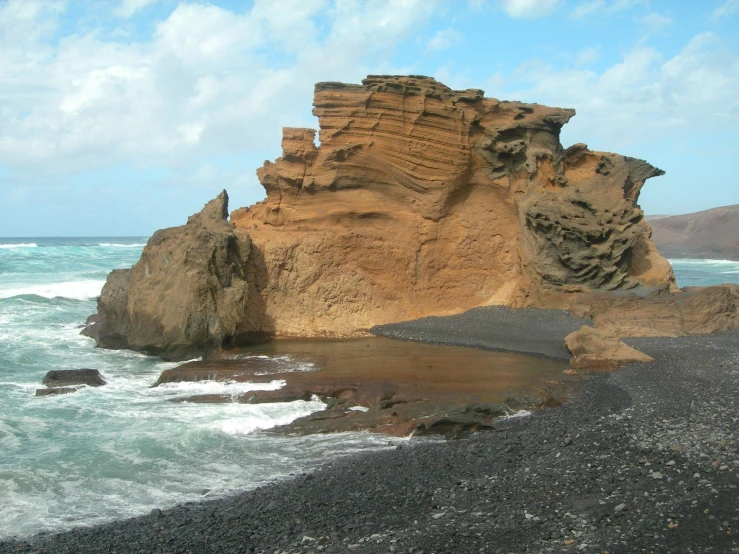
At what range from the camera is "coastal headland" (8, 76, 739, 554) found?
21.7ft

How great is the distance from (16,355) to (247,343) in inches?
195

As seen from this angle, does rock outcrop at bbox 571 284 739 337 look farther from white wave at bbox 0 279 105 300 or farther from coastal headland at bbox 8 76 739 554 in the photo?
white wave at bbox 0 279 105 300

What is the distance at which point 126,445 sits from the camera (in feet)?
31.0

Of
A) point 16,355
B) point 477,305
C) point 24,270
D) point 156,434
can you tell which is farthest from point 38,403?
point 24,270

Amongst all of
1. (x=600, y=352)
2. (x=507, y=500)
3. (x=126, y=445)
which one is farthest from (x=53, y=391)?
(x=600, y=352)

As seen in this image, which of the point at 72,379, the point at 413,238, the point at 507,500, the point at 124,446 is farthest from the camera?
the point at 413,238

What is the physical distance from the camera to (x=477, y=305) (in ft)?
60.5

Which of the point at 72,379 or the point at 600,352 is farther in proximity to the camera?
the point at 600,352

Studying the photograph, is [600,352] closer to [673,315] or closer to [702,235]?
[673,315]

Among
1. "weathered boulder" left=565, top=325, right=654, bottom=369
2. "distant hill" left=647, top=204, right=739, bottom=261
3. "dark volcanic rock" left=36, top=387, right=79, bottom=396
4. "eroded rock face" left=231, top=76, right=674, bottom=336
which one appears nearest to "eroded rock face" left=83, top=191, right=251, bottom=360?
"eroded rock face" left=231, top=76, right=674, bottom=336

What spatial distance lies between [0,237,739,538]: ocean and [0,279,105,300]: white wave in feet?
39.9

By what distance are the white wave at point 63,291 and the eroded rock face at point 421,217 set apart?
459 inches

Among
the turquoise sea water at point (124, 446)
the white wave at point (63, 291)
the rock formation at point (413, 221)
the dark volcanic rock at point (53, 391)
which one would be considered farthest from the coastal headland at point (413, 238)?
the white wave at point (63, 291)

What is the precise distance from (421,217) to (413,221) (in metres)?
0.23
